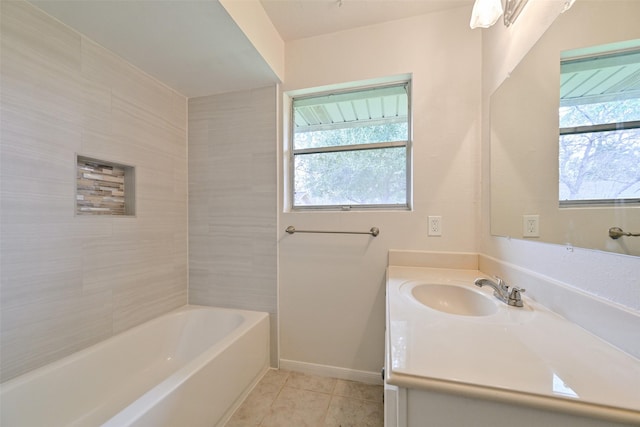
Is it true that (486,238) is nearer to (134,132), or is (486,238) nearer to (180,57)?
(180,57)

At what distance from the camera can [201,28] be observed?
4.04 ft

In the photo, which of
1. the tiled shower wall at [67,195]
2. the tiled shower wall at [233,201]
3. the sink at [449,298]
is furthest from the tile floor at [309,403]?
the tiled shower wall at [67,195]

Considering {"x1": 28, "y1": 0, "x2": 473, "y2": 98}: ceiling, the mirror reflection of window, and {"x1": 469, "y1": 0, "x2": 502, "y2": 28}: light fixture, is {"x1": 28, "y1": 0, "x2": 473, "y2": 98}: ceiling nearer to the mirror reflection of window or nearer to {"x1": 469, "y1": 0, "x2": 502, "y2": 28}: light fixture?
{"x1": 469, "y1": 0, "x2": 502, "y2": 28}: light fixture

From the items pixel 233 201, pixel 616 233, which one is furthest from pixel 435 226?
pixel 233 201

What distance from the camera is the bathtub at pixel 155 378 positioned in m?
0.97

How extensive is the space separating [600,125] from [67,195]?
2160 millimetres

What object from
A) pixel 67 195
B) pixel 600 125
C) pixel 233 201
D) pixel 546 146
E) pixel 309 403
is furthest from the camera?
pixel 233 201

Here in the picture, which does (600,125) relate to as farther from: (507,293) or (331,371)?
(331,371)

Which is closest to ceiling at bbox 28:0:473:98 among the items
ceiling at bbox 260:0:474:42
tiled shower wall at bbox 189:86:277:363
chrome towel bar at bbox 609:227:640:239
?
ceiling at bbox 260:0:474:42

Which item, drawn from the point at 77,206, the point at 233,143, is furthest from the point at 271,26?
the point at 77,206

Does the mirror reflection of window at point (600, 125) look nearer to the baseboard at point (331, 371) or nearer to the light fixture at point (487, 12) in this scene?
the light fixture at point (487, 12)

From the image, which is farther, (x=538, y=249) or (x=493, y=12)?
(x=493, y=12)

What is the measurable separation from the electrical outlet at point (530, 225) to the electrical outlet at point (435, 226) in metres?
0.50

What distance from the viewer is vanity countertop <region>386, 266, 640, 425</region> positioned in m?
0.42
